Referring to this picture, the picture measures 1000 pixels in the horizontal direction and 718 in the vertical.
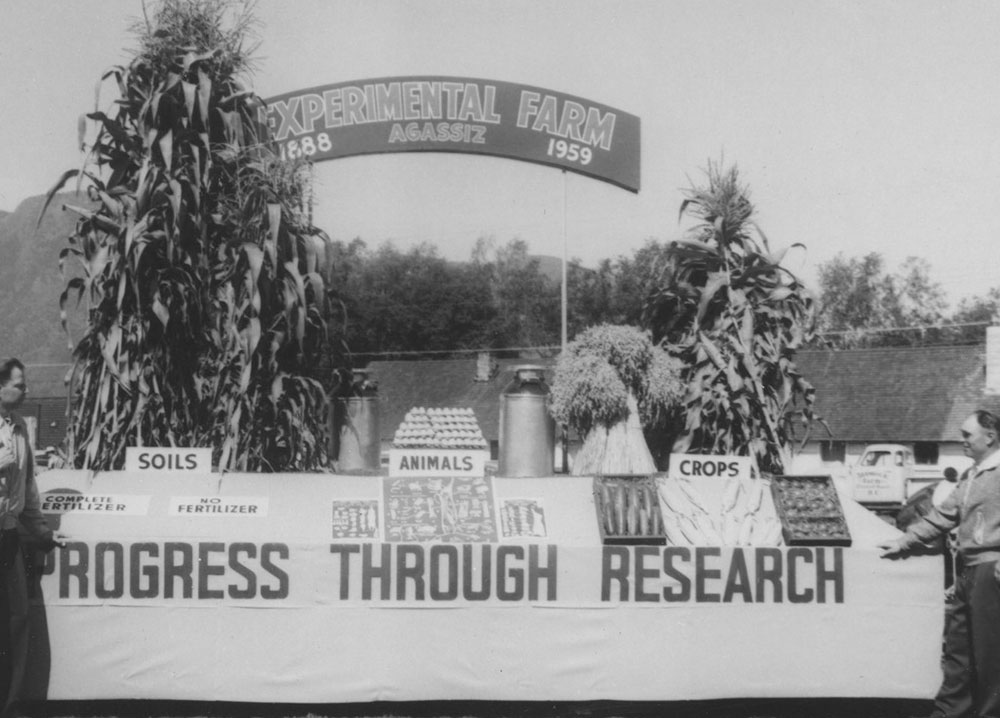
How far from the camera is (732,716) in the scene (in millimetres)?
5312

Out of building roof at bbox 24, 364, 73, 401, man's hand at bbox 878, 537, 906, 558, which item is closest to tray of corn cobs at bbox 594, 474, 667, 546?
man's hand at bbox 878, 537, 906, 558

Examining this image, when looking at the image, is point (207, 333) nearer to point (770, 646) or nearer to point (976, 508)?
point (770, 646)

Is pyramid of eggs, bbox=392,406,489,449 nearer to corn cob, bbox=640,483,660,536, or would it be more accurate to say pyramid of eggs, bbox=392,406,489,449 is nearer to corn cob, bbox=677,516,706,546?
Answer: corn cob, bbox=640,483,660,536

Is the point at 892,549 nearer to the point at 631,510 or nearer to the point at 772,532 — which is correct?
the point at 772,532

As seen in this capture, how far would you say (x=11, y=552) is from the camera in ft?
16.0

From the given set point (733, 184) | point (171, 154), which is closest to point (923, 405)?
point (733, 184)

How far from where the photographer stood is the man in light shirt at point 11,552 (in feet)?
15.9

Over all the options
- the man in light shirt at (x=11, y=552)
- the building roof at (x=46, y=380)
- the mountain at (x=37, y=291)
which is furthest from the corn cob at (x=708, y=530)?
the mountain at (x=37, y=291)

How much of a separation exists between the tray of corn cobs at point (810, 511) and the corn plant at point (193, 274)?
9.29ft

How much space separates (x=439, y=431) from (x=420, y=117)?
2694mm

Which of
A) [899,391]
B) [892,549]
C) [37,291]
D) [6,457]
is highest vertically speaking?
[37,291]

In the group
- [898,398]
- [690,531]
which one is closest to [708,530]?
[690,531]

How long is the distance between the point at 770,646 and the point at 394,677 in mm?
1903

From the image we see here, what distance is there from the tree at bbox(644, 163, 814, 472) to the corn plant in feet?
7.98
